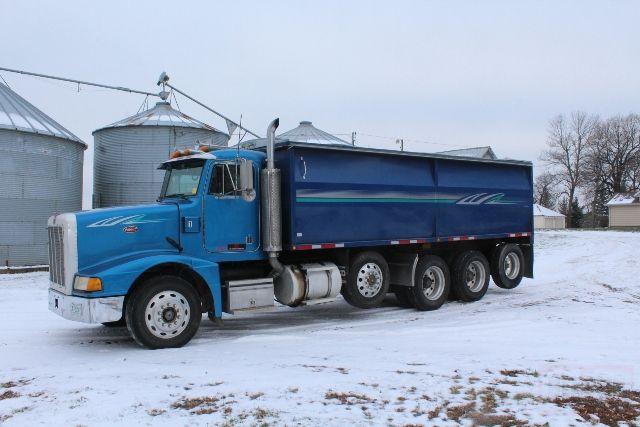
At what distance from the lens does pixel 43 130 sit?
19.6 m

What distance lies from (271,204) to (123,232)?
2179 mm

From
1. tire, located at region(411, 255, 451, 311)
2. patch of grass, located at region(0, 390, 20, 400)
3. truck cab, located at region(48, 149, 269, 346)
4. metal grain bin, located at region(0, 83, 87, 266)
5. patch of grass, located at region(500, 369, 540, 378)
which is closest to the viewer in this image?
patch of grass, located at region(0, 390, 20, 400)

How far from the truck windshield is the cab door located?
0.22m

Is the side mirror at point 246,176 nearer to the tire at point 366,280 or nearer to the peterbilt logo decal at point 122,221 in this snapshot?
the peterbilt logo decal at point 122,221

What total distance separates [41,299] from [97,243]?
19.5 feet

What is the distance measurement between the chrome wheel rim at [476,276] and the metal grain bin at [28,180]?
14320mm

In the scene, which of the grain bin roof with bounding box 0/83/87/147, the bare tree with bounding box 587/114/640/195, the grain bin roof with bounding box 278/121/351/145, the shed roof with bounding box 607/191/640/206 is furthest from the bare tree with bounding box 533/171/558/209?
the grain bin roof with bounding box 0/83/87/147

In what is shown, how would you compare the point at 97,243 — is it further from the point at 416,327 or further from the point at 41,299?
the point at 41,299

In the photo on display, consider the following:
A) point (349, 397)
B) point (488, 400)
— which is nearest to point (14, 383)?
point (349, 397)

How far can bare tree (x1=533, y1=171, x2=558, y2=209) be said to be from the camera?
84.1m

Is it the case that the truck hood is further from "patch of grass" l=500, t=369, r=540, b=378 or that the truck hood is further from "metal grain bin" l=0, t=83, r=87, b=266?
"metal grain bin" l=0, t=83, r=87, b=266

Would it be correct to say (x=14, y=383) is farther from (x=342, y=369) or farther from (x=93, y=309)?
(x=342, y=369)

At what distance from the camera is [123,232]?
759 centimetres

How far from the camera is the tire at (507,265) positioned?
1238 cm
